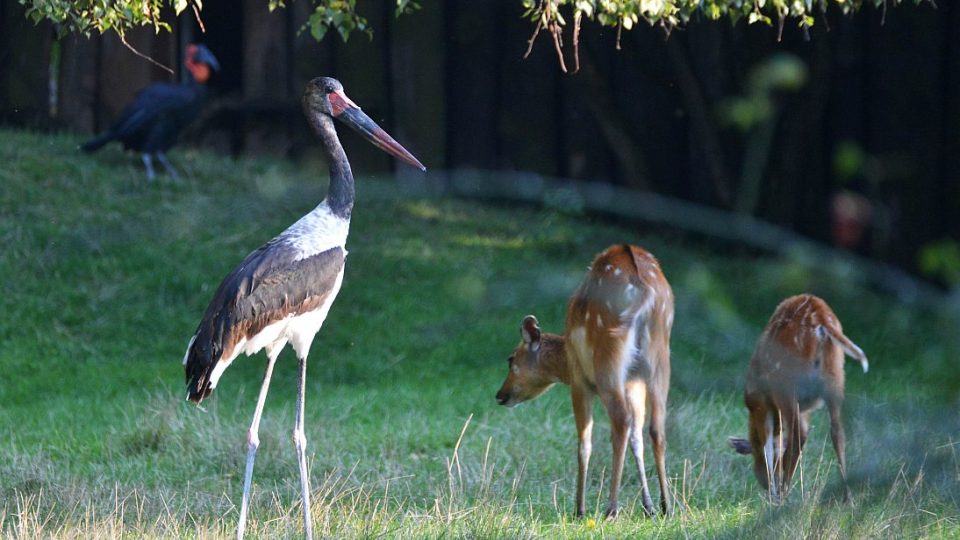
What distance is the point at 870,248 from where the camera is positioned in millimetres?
10211

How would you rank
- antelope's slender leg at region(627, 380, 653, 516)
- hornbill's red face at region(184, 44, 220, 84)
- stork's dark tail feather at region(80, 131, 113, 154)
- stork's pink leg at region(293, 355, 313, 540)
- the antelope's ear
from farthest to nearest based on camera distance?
hornbill's red face at region(184, 44, 220, 84), stork's dark tail feather at region(80, 131, 113, 154), the antelope's ear, antelope's slender leg at region(627, 380, 653, 516), stork's pink leg at region(293, 355, 313, 540)

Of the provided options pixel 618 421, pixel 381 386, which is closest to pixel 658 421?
pixel 618 421

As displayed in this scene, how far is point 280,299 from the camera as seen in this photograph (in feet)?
17.5

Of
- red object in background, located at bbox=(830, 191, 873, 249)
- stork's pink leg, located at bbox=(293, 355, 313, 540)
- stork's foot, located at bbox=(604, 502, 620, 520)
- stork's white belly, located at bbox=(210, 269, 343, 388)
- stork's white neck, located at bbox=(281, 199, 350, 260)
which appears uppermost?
red object in background, located at bbox=(830, 191, 873, 249)

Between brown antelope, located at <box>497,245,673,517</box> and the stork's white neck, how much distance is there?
3.41ft

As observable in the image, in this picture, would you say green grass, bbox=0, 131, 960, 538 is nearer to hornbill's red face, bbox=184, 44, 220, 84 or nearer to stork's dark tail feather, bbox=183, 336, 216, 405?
stork's dark tail feather, bbox=183, 336, 216, 405

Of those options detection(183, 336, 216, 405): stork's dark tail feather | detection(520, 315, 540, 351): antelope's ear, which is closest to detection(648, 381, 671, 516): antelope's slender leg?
detection(520, 315, 540, 351): antelope's ear

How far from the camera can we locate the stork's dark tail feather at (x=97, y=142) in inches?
428

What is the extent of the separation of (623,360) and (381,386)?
9.55ft

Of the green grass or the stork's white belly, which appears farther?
the stork's white belly

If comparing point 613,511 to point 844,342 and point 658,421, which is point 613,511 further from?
point 844,342

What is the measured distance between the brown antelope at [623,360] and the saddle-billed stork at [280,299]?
96 centimetres

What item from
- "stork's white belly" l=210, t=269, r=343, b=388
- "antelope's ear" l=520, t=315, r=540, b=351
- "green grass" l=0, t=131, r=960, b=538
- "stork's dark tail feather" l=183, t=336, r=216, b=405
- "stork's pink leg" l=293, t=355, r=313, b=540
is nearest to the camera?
"green grass" l=0, t=131, r=960, b=538

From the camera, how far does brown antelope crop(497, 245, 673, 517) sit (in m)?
5.51
